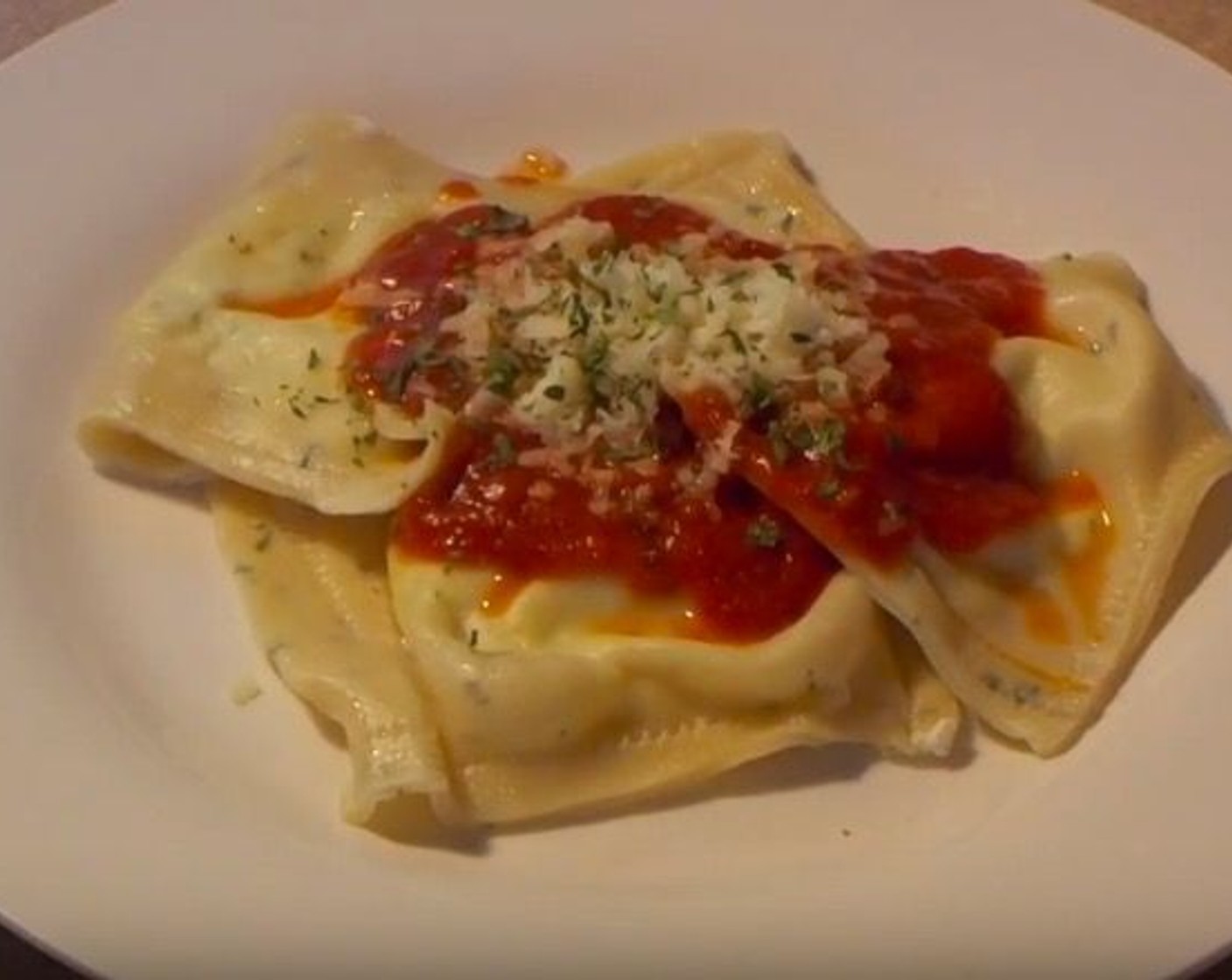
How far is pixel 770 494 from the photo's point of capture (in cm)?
317

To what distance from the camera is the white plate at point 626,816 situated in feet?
9.00

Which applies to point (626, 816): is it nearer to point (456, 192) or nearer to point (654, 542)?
point (654, 542)

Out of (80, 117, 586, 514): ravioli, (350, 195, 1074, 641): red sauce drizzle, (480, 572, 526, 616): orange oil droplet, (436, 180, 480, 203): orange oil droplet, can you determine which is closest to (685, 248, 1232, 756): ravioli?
(350, 195, 1074, 641): red sauce drizzle

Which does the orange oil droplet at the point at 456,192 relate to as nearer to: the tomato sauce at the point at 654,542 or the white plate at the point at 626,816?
the white plate at the point at 626,816

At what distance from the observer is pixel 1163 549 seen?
A: 328 cm

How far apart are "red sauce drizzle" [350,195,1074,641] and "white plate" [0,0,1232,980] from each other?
31 cm

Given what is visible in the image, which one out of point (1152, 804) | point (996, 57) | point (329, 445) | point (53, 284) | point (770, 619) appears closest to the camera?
point (1152, 804)

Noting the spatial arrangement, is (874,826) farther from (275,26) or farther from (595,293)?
(275,26)

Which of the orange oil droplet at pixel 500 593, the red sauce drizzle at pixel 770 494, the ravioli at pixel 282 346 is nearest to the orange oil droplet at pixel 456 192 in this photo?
the ravioli at pixel 282 346

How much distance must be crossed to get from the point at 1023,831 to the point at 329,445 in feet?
4.27

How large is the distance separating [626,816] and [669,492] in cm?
51

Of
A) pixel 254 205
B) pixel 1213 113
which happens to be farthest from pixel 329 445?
pixel 1213 113

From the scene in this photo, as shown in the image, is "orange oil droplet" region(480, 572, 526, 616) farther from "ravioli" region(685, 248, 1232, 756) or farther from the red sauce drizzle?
"ravioli" region(685, 248, 1232, 756)

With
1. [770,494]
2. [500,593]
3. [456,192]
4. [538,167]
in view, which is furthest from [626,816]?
[538,167]
